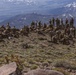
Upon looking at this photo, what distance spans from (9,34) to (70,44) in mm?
9534

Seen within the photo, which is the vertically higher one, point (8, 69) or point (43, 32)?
point (8, 69)

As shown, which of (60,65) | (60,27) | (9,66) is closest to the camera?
(9,66)

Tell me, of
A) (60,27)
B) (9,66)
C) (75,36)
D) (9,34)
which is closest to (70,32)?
(75,36)

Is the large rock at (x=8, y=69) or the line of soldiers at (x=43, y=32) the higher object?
the large rock at (x=8, y=69)

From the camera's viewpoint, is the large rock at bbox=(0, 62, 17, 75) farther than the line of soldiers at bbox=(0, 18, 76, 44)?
No

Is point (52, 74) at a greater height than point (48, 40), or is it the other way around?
point (52, 74)

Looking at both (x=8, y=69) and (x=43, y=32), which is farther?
(x=43, y=32)

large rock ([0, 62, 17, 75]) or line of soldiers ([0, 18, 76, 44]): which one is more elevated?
large rock ([0, 62, 17, 75])

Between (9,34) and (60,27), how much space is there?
15.6m

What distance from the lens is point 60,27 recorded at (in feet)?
211

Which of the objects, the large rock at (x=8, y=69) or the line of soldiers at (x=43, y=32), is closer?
the large rock at (x=8, y=69)

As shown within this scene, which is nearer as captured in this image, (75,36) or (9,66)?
(9,66)

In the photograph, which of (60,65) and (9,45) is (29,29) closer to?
(9,45)

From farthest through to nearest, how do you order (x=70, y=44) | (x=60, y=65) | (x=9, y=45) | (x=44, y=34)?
(x=44, y=34)
(x=70, y=44)
(x=9, y=45)
(x=60, y=65)
